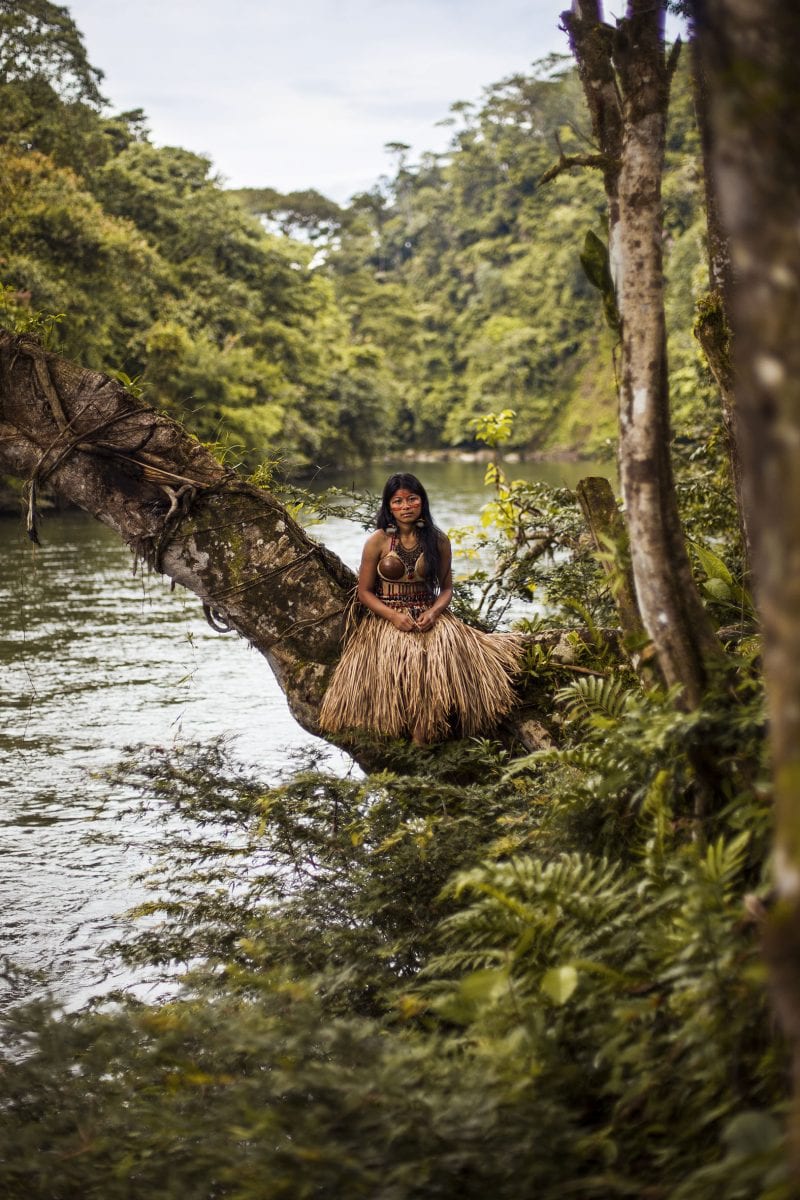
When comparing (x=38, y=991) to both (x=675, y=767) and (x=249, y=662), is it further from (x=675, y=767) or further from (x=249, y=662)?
(x=249, y=662)

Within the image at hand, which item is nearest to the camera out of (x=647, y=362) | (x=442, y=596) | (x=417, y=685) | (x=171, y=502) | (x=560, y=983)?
(x=560, y=983)

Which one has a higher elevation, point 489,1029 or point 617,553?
point 617,553

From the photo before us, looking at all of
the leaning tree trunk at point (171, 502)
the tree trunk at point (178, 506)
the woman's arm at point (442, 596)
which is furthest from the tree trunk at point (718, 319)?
the leaning tree trunk at point (171, 502)

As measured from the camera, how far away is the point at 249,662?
12.9 m

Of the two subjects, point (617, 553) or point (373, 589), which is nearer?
point (617, 553)

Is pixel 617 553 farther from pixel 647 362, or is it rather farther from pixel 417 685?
pixel 417 685

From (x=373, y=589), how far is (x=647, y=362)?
216 centimetres

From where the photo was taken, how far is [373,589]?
17.0 ft

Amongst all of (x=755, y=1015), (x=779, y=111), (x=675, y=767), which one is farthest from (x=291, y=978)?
(x=779, y=111)

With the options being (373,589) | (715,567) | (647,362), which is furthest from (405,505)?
(647,362)

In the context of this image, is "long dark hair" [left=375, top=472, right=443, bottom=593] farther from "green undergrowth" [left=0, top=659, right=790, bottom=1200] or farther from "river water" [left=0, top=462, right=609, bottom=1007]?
"river water" [left=0, top=462, right=609, bottom=1007]

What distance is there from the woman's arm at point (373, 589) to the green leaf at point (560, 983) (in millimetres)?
2397

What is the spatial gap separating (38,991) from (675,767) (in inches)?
134

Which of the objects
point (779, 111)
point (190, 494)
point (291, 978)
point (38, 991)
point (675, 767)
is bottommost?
point (38, 991)
